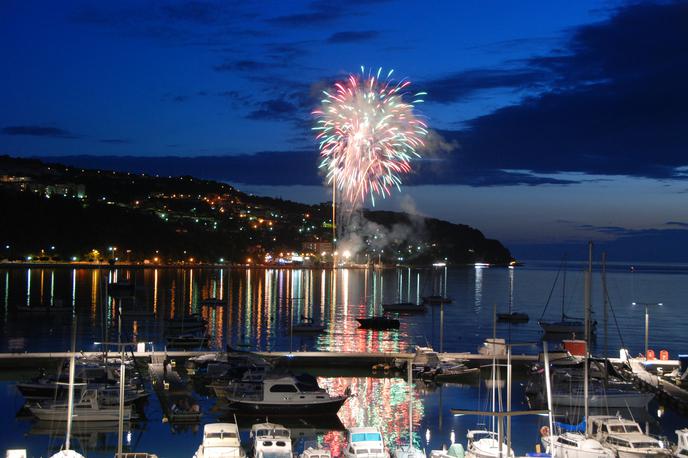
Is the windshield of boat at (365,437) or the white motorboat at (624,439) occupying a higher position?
the windshield of boat at (365,437)

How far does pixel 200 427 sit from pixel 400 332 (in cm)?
4309

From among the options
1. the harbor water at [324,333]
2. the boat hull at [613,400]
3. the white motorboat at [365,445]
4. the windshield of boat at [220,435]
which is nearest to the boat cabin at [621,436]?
the harbor water at [324,333]

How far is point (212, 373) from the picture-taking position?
38.6 meters

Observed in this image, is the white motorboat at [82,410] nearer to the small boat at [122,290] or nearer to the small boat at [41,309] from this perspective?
the small boat at [41,309]

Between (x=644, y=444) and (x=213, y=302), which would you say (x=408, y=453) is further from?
(x=213, y=302)

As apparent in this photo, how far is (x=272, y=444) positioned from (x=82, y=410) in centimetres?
962

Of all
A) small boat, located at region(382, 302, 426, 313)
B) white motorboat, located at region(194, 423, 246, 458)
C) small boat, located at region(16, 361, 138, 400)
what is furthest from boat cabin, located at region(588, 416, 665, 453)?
small boat, located at region(382, 302, 426, 313)

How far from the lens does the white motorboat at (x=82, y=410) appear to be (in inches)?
1181

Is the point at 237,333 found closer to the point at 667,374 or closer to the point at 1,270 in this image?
the point at 667,374

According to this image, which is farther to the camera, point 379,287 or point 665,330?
point 379,287

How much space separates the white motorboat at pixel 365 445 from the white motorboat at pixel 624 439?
275 inches

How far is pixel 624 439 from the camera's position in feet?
81.9

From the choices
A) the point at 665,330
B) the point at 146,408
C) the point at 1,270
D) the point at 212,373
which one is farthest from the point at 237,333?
the point at 1,270

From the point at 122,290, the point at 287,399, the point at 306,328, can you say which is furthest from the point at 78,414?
the point at 122,290
